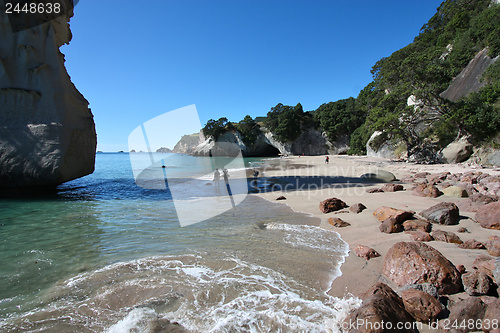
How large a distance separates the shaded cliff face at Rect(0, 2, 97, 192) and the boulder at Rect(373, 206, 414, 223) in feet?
54.2

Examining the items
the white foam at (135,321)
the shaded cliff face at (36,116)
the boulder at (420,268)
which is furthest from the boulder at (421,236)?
the shaded cliff face at (36,116)

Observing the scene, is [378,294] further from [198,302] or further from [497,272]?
[198,302]

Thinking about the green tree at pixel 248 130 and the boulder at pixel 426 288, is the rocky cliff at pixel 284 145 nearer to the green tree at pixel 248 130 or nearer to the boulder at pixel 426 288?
the green tree at pixel 248 130

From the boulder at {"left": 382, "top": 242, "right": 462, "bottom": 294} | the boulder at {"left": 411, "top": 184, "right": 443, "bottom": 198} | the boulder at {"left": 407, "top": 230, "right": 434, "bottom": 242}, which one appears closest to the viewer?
the boulder at {"left": 382, "top": 242, "right": 462, "bottom": 294}

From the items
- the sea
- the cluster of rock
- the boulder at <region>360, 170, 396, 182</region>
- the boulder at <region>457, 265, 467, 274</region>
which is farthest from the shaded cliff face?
the boulder at <region>360, 170, 396, 182</region>

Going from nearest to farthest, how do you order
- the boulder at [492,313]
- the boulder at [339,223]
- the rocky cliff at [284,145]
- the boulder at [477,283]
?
the boulder at [492,313] → the boulder at [477,283] → the boulder at [339,223] → the rocky cliff at [284,145]

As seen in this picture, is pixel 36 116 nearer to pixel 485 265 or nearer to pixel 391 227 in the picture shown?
pixel 391 227

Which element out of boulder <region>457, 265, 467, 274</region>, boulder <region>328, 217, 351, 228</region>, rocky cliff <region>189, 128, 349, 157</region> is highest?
rocky cliff <region>189, 128, 349, 157</region>

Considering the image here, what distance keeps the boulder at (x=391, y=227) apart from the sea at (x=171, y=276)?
4.06 ft

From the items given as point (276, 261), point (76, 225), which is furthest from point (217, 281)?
point (76, 225)

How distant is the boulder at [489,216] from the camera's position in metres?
5.43

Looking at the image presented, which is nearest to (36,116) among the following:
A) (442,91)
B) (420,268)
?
(420,268)

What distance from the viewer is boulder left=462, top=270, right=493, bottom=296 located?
2967 mm

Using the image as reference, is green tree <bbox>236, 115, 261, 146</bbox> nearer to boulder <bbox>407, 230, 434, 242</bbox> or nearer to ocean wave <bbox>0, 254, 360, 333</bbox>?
boulder <bbox>407, 230, 434, 242</bbox>
